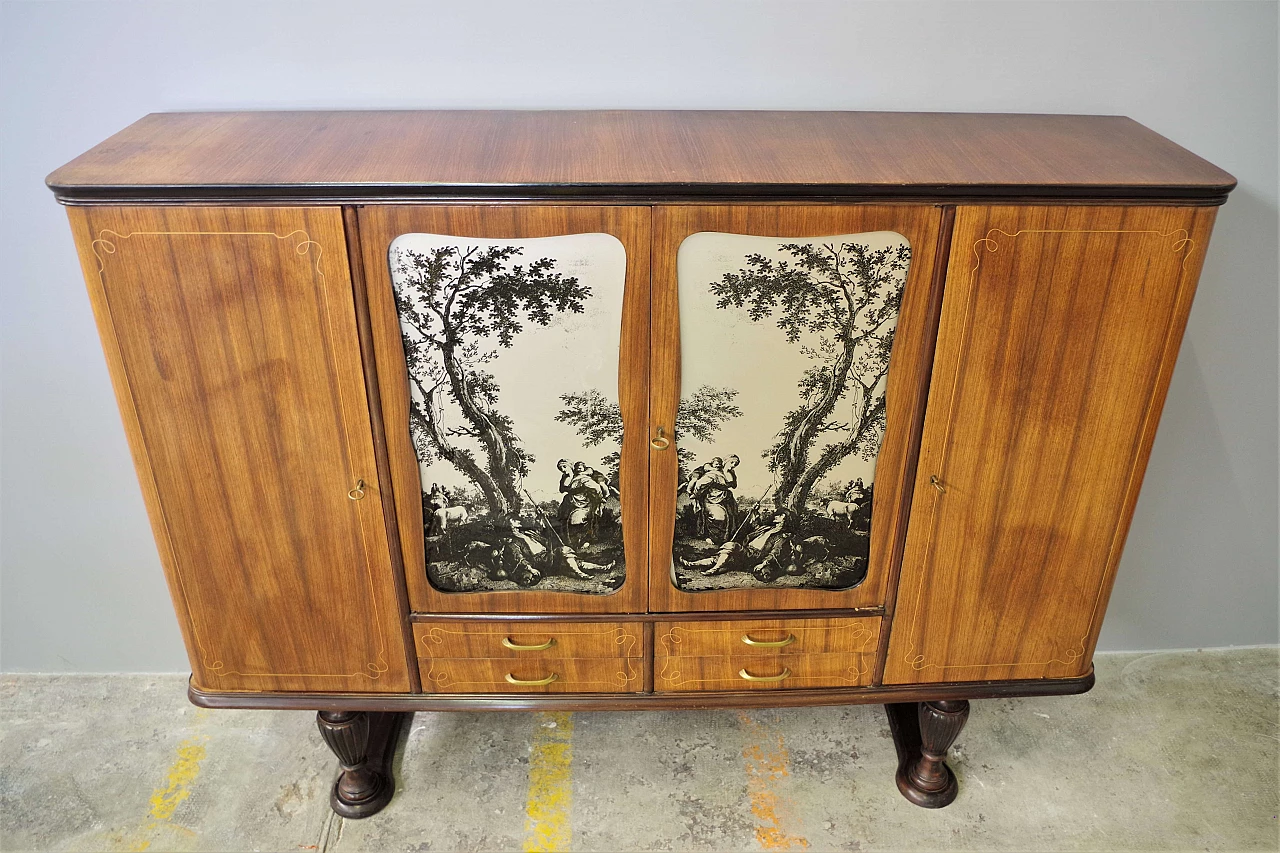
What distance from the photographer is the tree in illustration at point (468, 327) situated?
→ 4.41ft

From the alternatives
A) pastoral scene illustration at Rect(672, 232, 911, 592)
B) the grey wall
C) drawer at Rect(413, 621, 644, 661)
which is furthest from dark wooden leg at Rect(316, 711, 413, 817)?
the grey wall

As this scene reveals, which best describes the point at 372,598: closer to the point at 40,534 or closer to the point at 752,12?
the point at 40,534

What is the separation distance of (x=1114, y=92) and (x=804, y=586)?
1.05 metres

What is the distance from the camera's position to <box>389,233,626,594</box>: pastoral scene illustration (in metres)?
1.34

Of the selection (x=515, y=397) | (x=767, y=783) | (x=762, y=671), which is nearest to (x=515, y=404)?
(x=515, y=397)

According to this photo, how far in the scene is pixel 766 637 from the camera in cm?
168

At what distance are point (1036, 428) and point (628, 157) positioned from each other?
2.53 ft

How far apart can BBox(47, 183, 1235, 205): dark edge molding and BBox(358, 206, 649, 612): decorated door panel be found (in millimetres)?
23

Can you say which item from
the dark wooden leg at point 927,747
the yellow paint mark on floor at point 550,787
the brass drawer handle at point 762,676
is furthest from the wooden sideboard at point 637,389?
the yellow paint mark on floor at point 550,787

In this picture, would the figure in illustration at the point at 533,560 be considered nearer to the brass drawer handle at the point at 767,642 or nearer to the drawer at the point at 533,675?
the drawer at the point at 533,675

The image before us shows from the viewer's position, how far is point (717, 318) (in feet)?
→ 4.55

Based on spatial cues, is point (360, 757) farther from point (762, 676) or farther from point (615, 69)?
point (615, 69)

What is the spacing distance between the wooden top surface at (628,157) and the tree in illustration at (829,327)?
4.1 inches

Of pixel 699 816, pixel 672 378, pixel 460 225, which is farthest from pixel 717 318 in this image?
pixel 699 816
